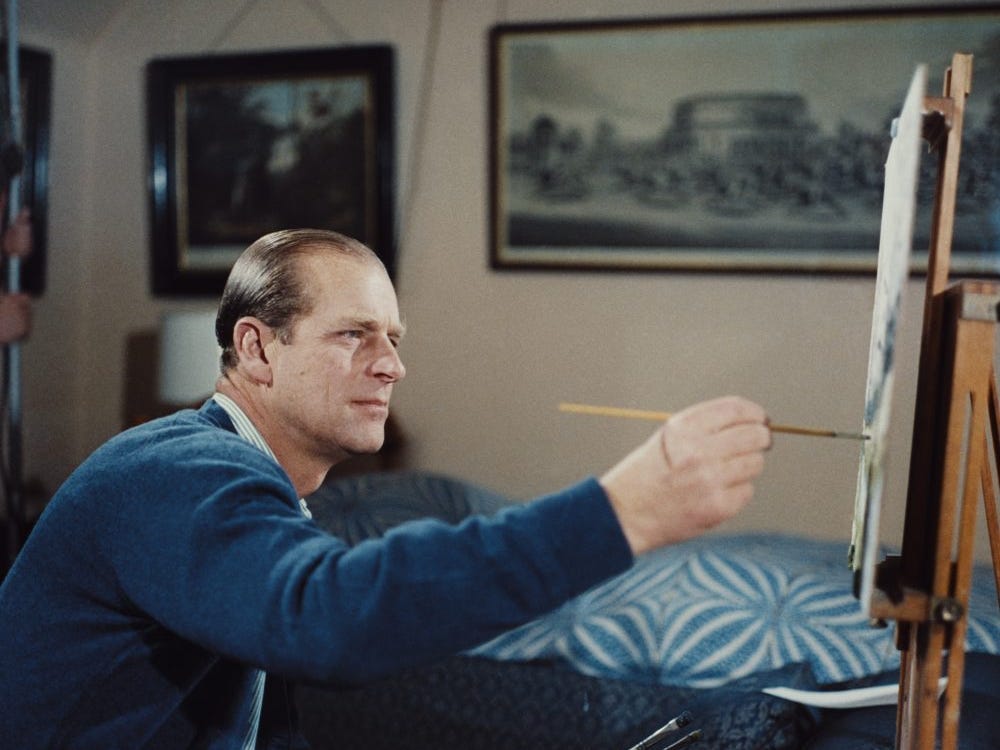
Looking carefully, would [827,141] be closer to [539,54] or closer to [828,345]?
[828,345]

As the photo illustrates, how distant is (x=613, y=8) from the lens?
334cm

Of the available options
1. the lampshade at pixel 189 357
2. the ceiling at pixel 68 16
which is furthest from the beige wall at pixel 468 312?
the lampshade at pixel 189 357

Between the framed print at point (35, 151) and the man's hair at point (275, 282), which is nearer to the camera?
the man's hair at point (275, 282)

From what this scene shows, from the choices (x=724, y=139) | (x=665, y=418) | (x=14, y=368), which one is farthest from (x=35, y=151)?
(x=665, y=418)

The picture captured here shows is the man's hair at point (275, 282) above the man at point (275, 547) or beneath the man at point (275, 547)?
above

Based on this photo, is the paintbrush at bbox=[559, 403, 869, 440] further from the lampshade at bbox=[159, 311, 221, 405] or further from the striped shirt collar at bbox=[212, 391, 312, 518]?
the lampshade at bbox=[159, 311, 221, 405]

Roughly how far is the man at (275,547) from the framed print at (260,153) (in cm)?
230

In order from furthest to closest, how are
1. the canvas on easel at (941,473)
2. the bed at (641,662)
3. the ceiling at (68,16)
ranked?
the ceiling at (68,16) → the bed at (641,662) → the canvas on easel at (941,473)

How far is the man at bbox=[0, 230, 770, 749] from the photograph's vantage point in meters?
0.88

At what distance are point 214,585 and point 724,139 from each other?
265 centimetres

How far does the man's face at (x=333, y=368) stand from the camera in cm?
129

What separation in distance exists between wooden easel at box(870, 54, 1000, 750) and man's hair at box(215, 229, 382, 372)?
670 mm

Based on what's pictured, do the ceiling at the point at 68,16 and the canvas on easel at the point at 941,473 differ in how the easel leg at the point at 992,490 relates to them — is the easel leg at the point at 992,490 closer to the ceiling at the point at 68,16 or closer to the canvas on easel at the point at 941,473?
the canvas on easel at the point at 941,473

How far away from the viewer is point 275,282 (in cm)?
132
